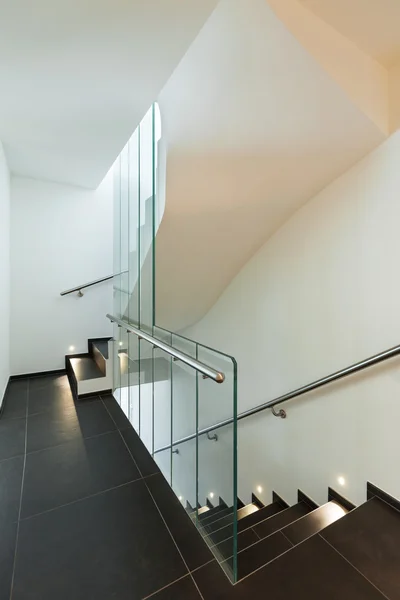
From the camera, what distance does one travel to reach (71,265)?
11.9ft

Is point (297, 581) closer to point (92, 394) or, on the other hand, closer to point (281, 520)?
point (281, 520)

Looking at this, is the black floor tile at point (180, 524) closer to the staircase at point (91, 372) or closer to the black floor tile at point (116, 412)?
the black floor tile at point (116, 412)

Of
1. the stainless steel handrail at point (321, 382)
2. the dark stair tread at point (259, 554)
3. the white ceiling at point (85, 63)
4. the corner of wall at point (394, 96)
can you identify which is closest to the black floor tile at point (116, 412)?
the stainless steel handrail at point (321, 382)

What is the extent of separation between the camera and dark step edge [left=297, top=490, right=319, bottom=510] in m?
1.93

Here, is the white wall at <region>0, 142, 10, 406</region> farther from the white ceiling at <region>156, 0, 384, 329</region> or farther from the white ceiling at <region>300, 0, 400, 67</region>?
the white ceiling at <region>300, 0, 400, 67</region>

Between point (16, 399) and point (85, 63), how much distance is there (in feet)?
9.66

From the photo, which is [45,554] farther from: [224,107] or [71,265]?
[71,265]

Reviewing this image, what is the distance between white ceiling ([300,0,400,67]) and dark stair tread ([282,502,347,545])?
2473mm

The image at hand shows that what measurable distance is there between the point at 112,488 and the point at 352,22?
2.65m

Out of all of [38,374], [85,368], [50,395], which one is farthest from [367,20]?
[38,374]

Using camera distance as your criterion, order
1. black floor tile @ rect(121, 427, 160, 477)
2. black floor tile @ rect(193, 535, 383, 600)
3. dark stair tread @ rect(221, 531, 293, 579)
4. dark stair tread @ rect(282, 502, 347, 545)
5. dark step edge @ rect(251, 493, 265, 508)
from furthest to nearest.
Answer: dark step edge @ rect(251, 493, 265, 508) < black floor tile @ rect(121, 427, 160, 477) < dark stair tread @ rect(282, 502, 347, 545) < dark stair tread @ rect(221, 531, 293, 579) < black floor tile @ rect(193, 535, 383, 600)

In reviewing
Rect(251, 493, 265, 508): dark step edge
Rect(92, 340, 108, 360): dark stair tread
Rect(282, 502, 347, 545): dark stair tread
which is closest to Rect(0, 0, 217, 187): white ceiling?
Rect(92, 340, 108, 360): dark stair tread

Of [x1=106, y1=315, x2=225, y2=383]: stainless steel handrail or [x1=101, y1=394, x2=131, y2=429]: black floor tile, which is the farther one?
[x1=101, y1=394, x2=131, y2=429]: black floor tile

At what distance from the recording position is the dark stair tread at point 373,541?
112 centimetres
